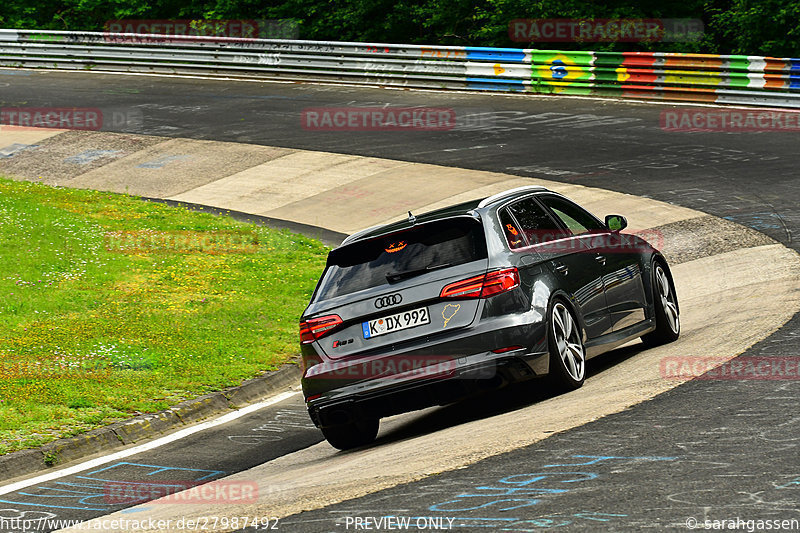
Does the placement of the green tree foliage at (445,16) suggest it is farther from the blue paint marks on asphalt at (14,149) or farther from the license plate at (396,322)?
the license plate at (396,322)

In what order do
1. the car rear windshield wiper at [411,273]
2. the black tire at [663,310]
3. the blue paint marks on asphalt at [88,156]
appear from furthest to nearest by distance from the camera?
the blue paint marks on asphalt at [88,156], the black tire at [663,310], the car rear windshield wiper at [411,273]

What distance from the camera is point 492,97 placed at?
28234 millimetres

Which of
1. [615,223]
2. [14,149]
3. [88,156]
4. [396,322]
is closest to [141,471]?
[396,322]

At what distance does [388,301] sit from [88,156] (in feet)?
61.0

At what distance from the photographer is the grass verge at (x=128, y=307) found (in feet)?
32.2

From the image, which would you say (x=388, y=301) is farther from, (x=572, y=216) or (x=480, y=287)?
(x=572, y=216)

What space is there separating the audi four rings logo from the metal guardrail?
18056 millimetres

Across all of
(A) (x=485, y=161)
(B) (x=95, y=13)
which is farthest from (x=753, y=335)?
(B) (x=95, y=13)

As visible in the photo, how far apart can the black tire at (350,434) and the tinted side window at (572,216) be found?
2.36 m

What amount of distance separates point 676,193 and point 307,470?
458 inches

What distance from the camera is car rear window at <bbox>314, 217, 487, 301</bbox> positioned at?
7.87 meters

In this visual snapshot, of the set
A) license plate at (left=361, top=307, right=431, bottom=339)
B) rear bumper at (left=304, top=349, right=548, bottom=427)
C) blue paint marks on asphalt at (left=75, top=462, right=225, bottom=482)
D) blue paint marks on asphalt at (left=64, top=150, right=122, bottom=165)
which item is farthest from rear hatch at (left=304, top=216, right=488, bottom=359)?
blue paint marks on asphalt at (left=64, top=150, right=122, bottom=165)

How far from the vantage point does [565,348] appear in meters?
8.12

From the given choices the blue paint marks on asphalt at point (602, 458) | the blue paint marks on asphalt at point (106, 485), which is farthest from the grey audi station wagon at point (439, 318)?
the blue paint marks on asphalt at point (602, 458)
